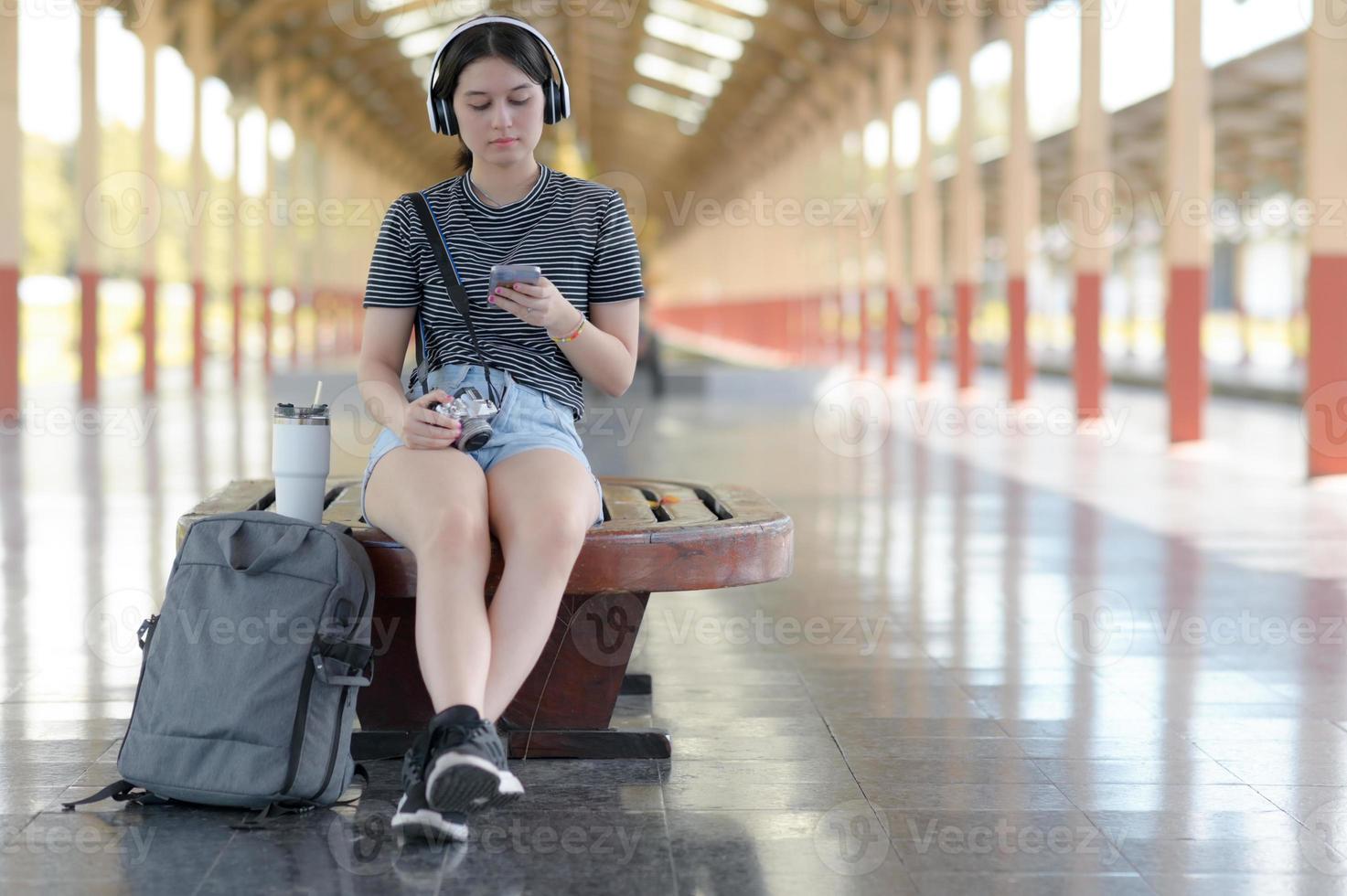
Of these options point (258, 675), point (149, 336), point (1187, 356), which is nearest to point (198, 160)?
point (149, 336)

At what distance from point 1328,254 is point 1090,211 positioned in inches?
121

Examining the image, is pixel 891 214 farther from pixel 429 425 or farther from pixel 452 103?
pixel 429 425

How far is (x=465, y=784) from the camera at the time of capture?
2.19 metres

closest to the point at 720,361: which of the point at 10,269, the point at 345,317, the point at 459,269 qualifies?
the point at 10,269

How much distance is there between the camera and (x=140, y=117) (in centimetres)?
1543

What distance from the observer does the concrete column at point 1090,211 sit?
11.0 meters

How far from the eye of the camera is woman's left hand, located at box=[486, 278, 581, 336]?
251 cm

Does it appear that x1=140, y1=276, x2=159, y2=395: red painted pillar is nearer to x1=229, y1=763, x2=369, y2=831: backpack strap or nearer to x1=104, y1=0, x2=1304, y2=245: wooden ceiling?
x1=104, y1=0, x2=1304, y2=245: wooden ceiling

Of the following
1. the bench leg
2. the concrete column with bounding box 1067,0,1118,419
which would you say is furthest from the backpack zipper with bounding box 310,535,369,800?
the concrete column with bounding box 1067,0,1118,419

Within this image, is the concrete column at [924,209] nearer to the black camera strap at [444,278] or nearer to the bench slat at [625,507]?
the bench slat at [625,507]

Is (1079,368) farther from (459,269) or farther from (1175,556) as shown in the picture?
(459,269)

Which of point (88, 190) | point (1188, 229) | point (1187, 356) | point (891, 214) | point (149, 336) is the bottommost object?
point (1187, 356)

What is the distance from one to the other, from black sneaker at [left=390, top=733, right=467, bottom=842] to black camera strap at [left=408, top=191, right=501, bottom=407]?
67 centimetres

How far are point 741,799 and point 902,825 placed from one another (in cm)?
28
